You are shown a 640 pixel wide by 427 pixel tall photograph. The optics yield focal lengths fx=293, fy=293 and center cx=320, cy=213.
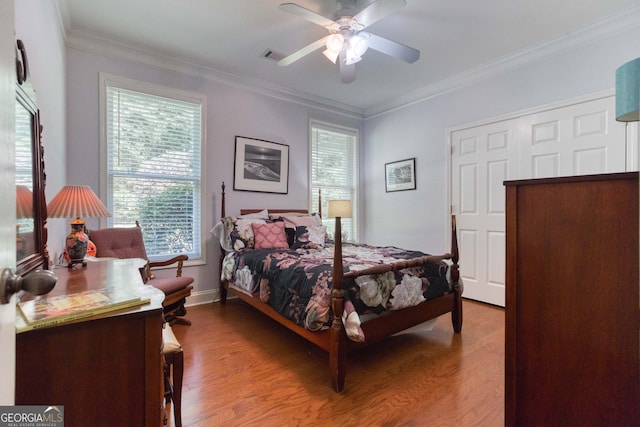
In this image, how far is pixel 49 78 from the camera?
77.0 inches

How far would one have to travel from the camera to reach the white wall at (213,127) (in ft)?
9.09

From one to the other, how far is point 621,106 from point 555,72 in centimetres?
241

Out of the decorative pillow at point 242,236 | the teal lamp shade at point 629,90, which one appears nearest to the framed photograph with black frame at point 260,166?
the decorative pillow at point 242,236

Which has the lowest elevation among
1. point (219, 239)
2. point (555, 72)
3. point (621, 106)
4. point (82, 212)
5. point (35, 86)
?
point (219, 239)

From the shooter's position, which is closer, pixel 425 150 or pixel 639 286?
pixel 639 286

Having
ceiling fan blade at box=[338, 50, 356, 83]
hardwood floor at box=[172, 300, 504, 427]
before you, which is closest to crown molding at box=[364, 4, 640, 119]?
ceiling fan blade at box=[338, 50, 356, 83]

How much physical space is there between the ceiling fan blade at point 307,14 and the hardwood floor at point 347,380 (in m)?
2.41

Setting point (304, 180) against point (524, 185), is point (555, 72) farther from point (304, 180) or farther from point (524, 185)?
point (304, 180)

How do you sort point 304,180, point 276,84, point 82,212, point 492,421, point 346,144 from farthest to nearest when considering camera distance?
point 346,144 < point 304,180 < point 276,84 < point 82,212 < point 492,421

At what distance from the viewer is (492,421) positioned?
1.54m

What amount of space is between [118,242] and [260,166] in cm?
180

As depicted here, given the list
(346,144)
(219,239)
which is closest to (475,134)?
(346,144)

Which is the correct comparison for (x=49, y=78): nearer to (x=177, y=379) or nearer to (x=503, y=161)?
(x=177, y=379)

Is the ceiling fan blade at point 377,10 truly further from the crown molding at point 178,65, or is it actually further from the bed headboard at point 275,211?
the bed headboard at point 275,211
